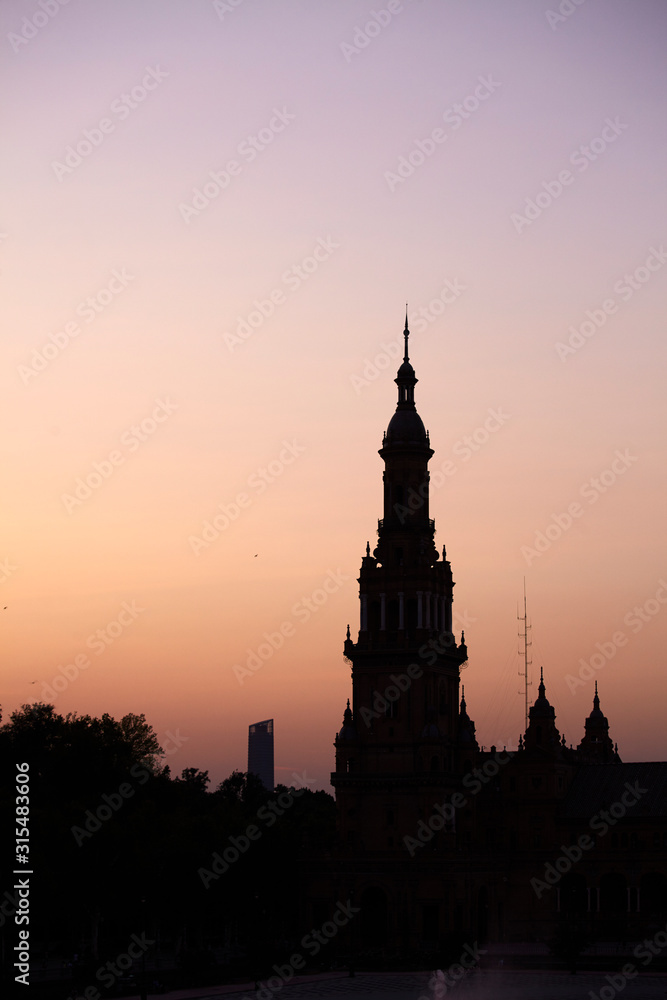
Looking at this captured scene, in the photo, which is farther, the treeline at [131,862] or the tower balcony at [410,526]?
the tower balcony at [410,526]

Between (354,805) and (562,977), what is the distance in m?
28.4

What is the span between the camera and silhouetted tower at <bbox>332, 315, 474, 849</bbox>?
128875mm

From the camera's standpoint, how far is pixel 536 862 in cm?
13238

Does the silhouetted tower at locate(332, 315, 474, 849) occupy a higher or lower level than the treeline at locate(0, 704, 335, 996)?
higher

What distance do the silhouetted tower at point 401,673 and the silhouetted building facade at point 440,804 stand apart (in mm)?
120

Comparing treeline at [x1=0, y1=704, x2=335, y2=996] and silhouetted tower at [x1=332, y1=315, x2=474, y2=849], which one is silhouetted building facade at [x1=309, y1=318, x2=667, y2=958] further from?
treeline at [x1=0, y1=704, x2=335, y2=996]

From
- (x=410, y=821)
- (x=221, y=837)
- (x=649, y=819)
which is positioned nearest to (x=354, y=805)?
(x=410, y=821)

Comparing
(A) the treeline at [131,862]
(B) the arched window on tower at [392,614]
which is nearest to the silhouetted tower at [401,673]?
(B) the arched window on tower at [392,614]

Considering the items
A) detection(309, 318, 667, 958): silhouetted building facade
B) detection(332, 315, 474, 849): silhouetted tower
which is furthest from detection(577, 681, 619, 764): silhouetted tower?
detection(332, 315, 474, 849): silhouetted tower

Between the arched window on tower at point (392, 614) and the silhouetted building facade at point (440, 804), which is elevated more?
the arched window on tower at point (392, 614)

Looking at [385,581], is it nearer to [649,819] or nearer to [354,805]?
[354,805]

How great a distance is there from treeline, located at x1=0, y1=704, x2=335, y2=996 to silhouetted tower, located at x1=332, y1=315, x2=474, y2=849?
668cm

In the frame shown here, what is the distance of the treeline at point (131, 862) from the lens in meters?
106

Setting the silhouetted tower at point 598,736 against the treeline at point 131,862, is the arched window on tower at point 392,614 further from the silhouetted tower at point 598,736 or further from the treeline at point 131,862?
the silhouetted tower at point 598,736
